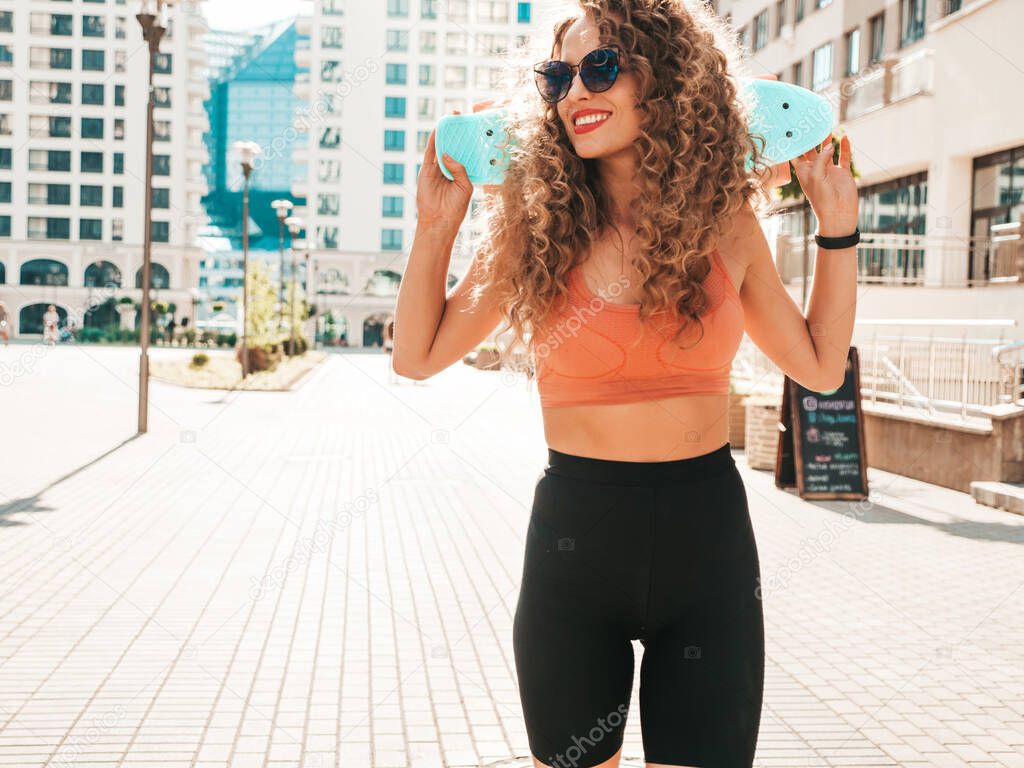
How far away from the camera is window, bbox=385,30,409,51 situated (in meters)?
84.7

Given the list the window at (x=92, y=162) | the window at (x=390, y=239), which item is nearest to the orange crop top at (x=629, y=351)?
the window at (x=390, y=239)

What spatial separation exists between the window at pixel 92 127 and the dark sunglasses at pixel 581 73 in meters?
86.6

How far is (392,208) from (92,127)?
70.9 feet

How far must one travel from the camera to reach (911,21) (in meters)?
27.9

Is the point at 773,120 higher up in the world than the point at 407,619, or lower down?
higher up

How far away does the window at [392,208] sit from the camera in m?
84.4

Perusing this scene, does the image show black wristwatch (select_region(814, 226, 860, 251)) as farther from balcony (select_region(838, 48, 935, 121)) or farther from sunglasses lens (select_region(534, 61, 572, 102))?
balcony (select_region(838, 48, 935, 121))

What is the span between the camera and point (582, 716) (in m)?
2.06

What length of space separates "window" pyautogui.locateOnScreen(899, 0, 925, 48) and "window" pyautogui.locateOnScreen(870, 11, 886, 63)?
1.12 meters

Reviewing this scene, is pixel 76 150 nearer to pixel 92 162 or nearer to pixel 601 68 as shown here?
pixel 92 162

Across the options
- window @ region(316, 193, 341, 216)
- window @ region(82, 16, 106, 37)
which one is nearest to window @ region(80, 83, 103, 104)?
window @ region(82, 16, 106, 37)

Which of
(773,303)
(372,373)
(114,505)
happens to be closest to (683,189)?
(773,303)

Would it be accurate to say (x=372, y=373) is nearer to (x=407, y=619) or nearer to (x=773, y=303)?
(x=407, y=619)

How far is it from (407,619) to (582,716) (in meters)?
4.62
